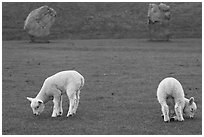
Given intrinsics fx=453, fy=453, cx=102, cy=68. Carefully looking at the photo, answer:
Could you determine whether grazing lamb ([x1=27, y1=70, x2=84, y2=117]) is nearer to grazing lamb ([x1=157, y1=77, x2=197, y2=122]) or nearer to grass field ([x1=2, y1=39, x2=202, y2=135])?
grass field ([x1=2, y1=39, x2=202, y2=135])

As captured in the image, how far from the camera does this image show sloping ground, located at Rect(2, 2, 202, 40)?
150 feet

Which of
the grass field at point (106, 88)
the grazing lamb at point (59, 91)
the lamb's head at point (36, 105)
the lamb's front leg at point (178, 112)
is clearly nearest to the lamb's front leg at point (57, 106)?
the grazing lamb at point (59, 91)

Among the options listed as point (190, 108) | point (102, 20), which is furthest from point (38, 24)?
point (190, 108)

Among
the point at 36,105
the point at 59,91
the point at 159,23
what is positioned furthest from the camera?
the point at 159,23

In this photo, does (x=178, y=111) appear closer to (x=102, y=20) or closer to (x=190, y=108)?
(x=190, y=108)

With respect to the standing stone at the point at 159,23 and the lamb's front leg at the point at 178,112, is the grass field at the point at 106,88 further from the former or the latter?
the standing stone at the point at 159,23

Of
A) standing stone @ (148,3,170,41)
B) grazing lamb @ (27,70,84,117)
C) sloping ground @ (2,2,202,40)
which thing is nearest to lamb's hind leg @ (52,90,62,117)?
grazing lamb @ (27,70,84,117)

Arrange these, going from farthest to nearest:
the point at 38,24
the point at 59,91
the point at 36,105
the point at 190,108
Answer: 1. the point at 38,24
2. the point at 59,91
3. the point at 36,105
4. the point at 190,108

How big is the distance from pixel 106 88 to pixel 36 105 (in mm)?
4751

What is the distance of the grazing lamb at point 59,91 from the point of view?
1111 centimetres

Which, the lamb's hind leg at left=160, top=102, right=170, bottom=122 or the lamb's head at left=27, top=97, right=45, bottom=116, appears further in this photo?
the lamb's head at left=27, top=97, right=45, bottom=116

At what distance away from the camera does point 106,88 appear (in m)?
15.5

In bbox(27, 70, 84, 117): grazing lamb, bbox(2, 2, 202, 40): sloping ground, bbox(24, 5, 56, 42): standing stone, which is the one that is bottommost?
bbox(27, 70, 84, 117): grazing lamb

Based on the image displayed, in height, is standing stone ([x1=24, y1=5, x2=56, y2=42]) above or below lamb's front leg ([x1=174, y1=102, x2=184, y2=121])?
above
